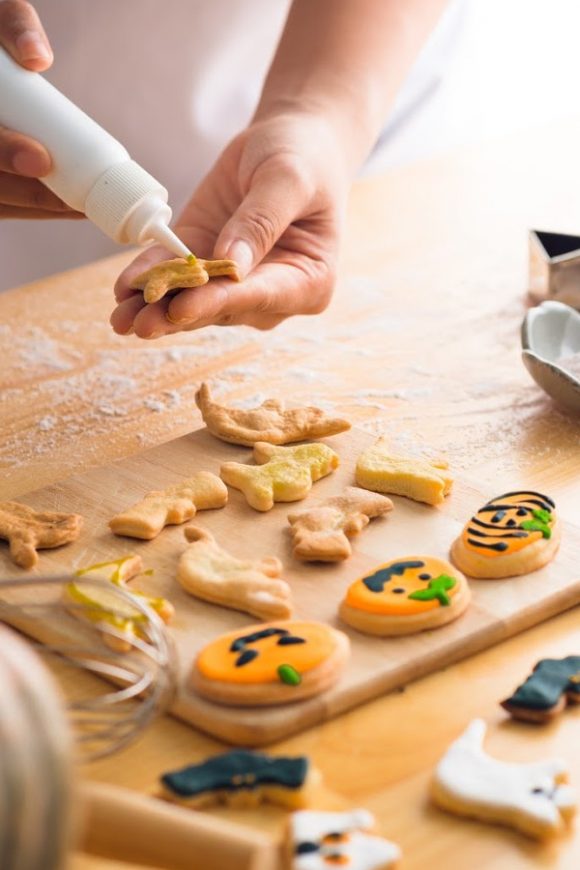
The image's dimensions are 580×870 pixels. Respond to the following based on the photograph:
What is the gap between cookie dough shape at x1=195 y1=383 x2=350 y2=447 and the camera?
1.17m

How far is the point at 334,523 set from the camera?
0.99 m

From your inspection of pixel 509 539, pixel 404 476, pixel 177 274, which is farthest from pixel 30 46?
pixel 509 539

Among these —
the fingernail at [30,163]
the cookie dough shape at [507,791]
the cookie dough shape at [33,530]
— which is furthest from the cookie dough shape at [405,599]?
the fingernail at [30,163]

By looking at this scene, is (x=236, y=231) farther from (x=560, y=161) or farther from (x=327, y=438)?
(x=560, y=161)

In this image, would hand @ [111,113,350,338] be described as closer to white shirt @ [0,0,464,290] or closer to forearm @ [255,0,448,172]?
forearm @ [255,0,448,172]

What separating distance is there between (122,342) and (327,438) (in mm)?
418

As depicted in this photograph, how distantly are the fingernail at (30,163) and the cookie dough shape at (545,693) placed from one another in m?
0.62

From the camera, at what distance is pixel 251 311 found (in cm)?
133

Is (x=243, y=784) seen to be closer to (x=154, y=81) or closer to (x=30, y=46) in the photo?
(x=30, y=46)

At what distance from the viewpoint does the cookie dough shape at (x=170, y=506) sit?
100 cm

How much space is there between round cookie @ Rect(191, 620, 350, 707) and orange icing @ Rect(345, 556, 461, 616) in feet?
0.13

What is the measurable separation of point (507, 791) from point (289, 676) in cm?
16

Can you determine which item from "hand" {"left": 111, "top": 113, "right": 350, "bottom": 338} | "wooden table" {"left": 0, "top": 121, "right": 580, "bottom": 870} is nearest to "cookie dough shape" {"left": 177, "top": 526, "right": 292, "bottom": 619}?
"wooden table" {"left": 0, "top": 121, "right": 580, "bottom": 870}

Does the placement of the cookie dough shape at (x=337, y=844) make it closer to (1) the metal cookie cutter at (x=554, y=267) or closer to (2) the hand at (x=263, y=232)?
(2) the hand at (x=263, y=232)
